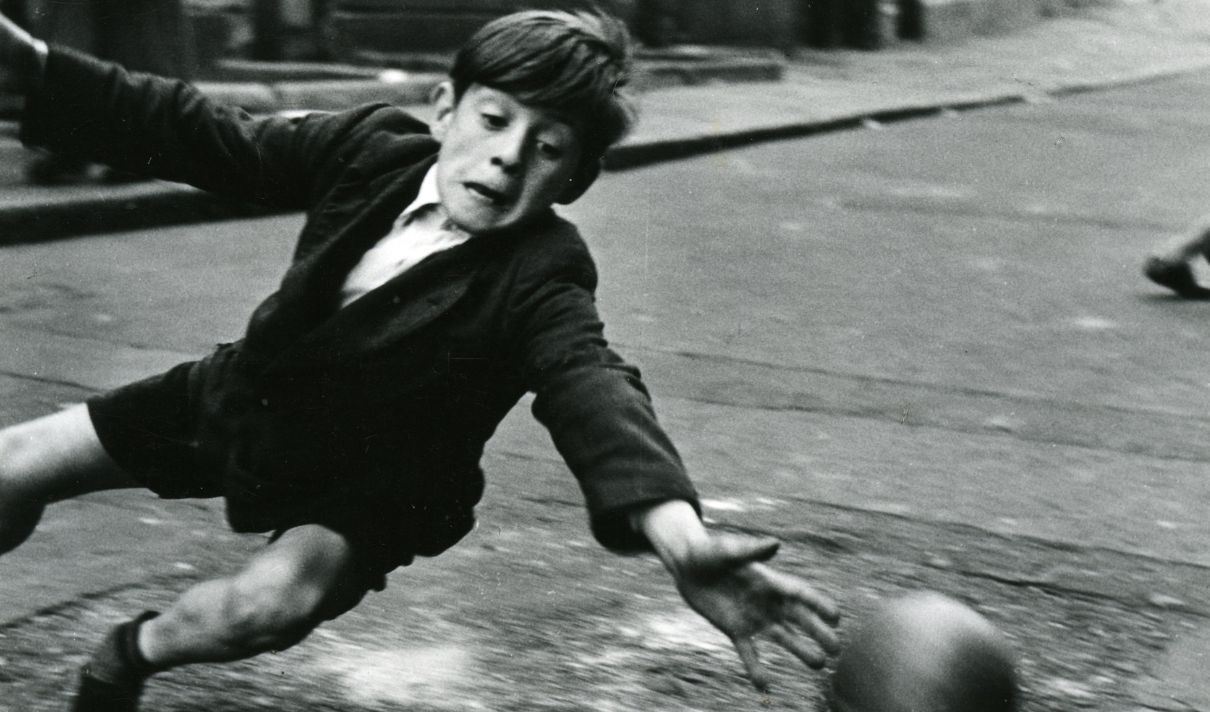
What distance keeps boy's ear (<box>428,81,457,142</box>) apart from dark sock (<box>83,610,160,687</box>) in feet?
2.56

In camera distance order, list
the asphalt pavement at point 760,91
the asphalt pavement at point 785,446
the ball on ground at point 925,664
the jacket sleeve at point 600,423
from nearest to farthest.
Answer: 1. the jacket sleeve at point 600,423
2. the ball on ground at point 925,664
3. the asphalt pavement at point 785,446
4. the asphalt pavement at point 760,91

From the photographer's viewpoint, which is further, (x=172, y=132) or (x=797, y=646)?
(x=172, y=132)

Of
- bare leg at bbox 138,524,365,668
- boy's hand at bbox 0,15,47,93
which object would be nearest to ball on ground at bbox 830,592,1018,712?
bare leg at bbox 138,524,365,668

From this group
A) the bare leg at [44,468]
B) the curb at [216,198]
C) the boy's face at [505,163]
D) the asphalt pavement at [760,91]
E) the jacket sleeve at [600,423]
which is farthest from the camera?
the asphalt pavement at [760,91]

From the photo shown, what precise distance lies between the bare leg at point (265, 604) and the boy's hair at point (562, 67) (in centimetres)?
65

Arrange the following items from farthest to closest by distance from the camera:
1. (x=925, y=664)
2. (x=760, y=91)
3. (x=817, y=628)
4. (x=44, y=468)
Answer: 1. (x=760, y=91)
2. (x=44, y=468)
3. (x=925, y=664)
4. (x=817, y=628)

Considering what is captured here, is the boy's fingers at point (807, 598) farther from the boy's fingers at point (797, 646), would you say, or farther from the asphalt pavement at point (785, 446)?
the asphalt pavement at point (785, 446)

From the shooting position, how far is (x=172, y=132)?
8.97ft

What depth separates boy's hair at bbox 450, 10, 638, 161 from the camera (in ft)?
8.29

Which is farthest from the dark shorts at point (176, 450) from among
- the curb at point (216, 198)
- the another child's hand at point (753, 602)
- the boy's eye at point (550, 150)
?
the curb at point (216, 198)

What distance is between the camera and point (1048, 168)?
10.5 meters

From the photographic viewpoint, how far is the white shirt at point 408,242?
8.54 ft

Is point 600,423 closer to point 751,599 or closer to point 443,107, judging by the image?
point 751,599

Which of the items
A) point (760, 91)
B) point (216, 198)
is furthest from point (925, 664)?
point (760, 91)
